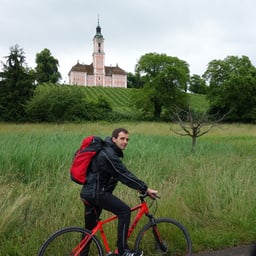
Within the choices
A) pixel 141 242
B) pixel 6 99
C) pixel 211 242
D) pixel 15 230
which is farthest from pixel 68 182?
pixel 6 99

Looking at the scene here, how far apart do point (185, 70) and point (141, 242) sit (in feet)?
174

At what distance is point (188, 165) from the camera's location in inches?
315

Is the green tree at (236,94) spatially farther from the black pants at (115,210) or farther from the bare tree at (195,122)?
the black pants at (115,210)

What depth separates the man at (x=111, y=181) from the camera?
3.54m

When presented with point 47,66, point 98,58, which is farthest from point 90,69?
point 47,66

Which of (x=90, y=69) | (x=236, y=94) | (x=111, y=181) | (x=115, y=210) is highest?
(x=90, y=69)

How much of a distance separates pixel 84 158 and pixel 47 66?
286 ft

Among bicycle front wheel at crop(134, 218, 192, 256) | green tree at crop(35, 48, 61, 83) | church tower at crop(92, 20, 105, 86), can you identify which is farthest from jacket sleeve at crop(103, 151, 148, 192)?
church tower at crop(92, 20, 105, 86)

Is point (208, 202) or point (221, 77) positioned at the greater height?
point (221, 77)

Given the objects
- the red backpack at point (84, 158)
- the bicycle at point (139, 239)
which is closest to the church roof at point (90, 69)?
the bicycle at point (139, 239)

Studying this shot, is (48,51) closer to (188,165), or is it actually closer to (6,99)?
(6,99)

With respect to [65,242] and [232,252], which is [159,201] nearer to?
[232,252]

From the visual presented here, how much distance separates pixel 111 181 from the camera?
3.75 meters

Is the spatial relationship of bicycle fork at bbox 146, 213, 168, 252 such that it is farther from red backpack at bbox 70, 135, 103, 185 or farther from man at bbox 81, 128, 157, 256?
red backpack at bbox 70, 135, 103, 185
